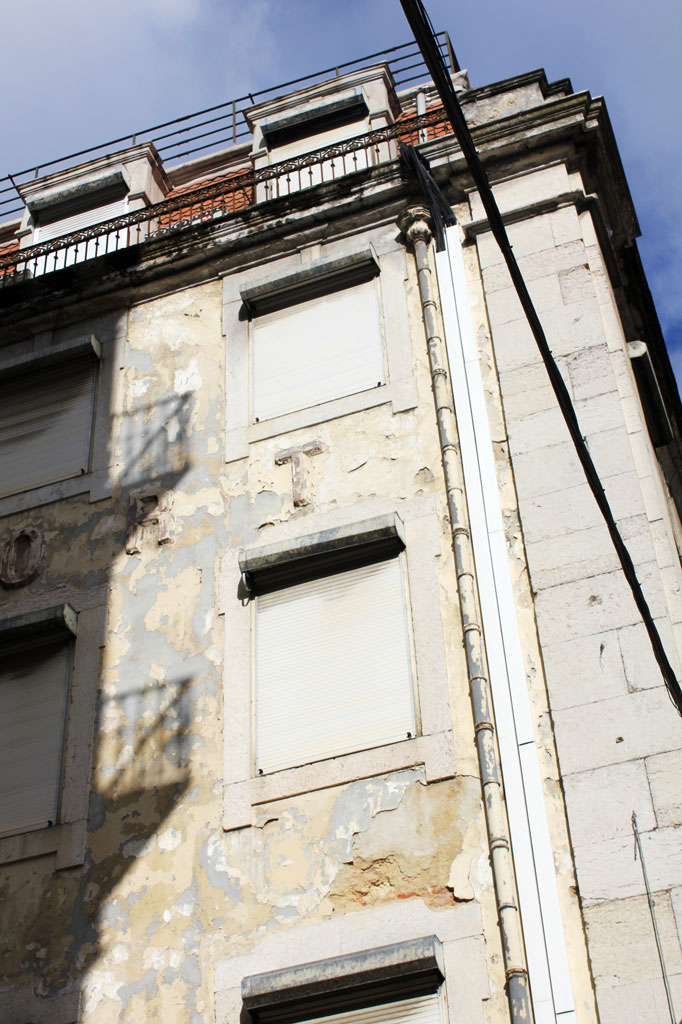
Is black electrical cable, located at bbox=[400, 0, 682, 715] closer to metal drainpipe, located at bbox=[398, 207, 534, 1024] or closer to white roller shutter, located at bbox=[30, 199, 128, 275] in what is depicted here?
metal drainpipe, located at bbox=[398, 207, 534, 1024]

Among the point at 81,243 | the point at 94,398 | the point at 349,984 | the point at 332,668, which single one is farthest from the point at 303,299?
the point at 349,984

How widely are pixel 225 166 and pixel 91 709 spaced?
9.07m

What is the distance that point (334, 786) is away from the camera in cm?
962

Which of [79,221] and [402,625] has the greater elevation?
[79,221]

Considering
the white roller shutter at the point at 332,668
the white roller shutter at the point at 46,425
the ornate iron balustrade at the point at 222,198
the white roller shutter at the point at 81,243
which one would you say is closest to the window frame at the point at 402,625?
the white roller shutter at the point at 332,668

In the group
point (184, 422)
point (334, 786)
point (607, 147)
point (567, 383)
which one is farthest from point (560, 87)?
point (334, 786)

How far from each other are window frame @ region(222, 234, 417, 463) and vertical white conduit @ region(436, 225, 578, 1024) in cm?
50

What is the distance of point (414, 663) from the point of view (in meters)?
10.1

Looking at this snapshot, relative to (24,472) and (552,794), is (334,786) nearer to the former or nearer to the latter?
(552,794)

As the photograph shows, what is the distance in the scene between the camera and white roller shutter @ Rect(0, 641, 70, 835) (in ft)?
34.5

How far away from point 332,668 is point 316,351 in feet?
12.6

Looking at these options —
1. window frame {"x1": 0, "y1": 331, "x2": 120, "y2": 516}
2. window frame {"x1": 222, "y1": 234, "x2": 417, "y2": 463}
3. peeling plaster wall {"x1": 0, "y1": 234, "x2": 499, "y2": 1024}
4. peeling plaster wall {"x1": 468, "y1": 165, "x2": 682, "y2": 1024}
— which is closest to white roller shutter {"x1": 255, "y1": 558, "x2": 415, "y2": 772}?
peeling plaster wall {"x1": 0, "y1": 234, "x2": 499, "y2": 1024}

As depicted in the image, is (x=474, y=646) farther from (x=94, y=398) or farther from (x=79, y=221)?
(x=79, y=221)

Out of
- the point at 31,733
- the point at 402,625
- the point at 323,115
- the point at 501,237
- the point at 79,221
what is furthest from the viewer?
the point at 79,221
